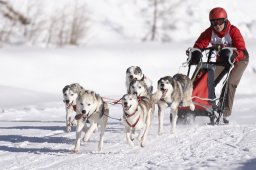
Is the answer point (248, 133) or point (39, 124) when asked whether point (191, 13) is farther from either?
point (248, 133)

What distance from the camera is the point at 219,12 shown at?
700cm

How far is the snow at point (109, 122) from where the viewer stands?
5.42 m

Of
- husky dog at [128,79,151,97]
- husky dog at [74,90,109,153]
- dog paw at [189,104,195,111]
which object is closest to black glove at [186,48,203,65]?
dog paw at [189,104,195,111]

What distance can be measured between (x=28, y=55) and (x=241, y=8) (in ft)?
25.9

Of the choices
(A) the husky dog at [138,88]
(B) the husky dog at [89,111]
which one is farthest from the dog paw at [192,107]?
(B) the husky dog at [89,111]

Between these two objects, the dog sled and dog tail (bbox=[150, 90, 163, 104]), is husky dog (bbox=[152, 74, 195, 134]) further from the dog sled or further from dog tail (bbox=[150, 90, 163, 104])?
the dog sled

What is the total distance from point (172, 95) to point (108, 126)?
1.34m

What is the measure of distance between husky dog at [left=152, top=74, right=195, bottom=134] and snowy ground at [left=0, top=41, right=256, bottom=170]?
9.0 inches

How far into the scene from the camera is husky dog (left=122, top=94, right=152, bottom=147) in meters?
5.74

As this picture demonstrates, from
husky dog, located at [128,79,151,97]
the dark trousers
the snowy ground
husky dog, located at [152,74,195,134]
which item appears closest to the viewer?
the snowy ground

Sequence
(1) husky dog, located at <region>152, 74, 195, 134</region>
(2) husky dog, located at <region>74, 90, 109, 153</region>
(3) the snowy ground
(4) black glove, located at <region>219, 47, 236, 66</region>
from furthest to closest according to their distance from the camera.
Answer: (4) black glove, located at <region>219, 47, 236, 66</region> → (1) husky dog, located at <region>152, 74, 195, 134</region> → (2) husky dog, located at <region>74, 90, 109, 153</region> → (3) the snowy ground

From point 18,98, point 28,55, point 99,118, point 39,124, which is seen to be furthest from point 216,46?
point 28,55

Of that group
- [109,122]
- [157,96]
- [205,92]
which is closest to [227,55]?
[205,92]

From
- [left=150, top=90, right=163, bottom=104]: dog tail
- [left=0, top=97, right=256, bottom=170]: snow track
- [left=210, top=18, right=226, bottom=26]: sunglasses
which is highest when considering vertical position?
[left=210, top=18, right=226, bottom=26]: sunglasses
